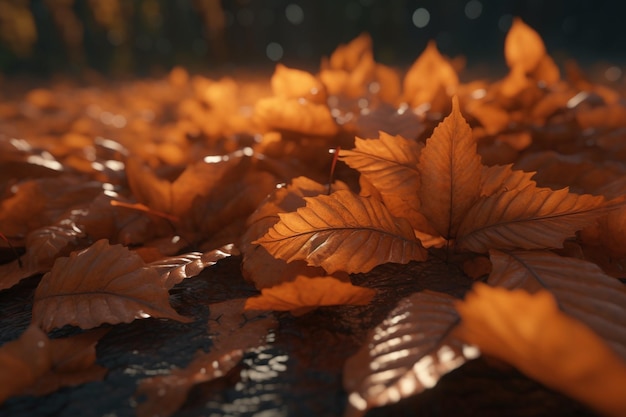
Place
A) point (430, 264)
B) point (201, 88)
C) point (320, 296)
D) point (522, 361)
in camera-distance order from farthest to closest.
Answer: point (201, 88) < point (430, 264) < point (320, 296) < point (522, 361)

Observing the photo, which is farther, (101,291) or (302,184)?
(302,184)

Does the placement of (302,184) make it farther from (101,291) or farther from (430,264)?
(101,291)

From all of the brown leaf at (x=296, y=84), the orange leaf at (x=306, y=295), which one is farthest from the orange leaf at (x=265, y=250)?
the brown leaf at (x=296, y=84)

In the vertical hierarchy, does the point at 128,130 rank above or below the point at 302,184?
below

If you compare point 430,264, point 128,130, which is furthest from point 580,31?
point 430,264

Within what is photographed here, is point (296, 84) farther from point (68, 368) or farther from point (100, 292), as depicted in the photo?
point (68, 368)

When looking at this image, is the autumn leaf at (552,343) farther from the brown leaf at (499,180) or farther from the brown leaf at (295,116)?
the brown leaf at (295,116)
